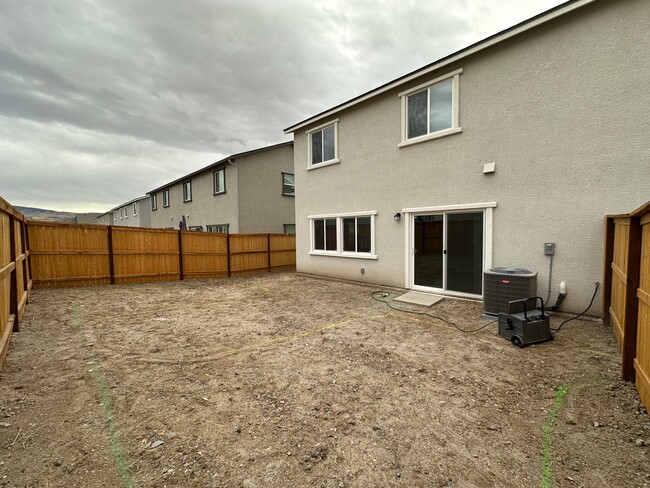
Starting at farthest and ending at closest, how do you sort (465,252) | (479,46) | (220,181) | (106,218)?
(106,218) < (220,181) < (465,252) < (479,46)

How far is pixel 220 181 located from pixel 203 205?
2.88 m

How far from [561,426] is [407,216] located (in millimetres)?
5995

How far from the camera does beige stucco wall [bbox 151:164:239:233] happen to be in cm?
1566

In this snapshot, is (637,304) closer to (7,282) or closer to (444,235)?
(444,235)

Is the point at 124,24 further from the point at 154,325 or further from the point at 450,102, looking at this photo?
the point at 450,102

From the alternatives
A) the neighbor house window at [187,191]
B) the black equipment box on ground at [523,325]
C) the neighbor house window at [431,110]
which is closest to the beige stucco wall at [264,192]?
the neighbor house window at [187,191]

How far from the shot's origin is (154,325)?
17.9 ft

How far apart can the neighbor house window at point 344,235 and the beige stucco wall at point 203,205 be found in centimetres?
655

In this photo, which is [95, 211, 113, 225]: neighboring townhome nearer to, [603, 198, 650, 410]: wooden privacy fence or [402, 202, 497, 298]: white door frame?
[402, 202, 497, 298]: white door frame

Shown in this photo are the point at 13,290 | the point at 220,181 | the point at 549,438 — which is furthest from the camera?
the point at 220,181

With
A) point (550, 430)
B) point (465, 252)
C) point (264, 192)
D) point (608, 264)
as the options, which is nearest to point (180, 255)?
point (264, 192)

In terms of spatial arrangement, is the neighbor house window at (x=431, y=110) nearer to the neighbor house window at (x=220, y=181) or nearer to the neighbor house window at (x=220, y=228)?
the neighbor house window at (x=220, y=181)

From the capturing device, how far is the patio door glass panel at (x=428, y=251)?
7.39 metres

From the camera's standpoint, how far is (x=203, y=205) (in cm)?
1841
